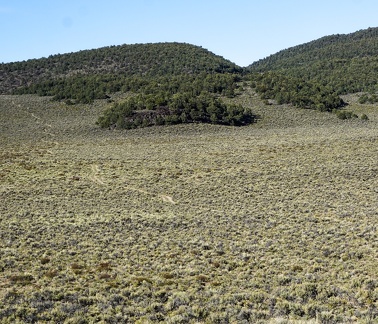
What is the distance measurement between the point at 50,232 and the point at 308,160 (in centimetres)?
2458

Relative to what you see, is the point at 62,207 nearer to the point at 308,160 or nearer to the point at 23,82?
the point at 308,160

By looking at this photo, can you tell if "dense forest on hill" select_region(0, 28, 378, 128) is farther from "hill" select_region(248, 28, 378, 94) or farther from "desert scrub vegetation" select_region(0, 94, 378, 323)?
"desert scrub vegetation" select_region(0, 94, 378, 323)

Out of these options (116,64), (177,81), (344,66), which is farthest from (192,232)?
(344,66)

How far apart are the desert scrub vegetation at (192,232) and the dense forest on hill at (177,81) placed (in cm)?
1656

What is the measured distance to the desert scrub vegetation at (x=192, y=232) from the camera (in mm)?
12812

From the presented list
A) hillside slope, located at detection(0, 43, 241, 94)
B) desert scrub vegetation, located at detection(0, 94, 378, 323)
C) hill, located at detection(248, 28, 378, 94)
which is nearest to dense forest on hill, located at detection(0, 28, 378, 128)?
hillside slope, located at detection(0, 43, 241, 94)

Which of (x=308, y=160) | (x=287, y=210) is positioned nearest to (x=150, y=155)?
(x=308, y=160)

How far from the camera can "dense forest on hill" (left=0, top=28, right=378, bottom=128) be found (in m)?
63.6

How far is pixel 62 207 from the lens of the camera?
25766mm

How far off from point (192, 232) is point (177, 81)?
64876 millimetres

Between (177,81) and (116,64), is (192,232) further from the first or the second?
(116,64)

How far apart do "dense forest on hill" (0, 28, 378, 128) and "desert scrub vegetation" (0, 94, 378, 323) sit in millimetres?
16561

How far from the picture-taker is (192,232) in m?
20.7

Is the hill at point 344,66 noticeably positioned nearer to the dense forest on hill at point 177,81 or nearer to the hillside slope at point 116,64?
the dense forest on hill at point 177,81
